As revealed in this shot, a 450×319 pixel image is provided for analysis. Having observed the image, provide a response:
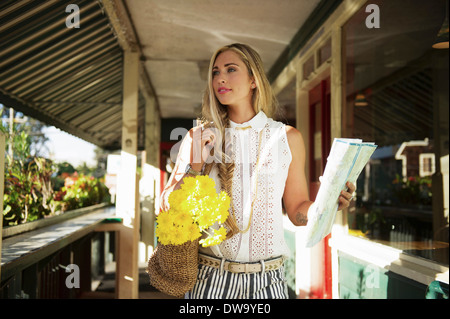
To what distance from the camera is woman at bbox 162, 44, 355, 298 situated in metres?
1.34

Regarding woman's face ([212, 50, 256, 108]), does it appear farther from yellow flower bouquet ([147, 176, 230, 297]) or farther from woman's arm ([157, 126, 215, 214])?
yellow flower bouquet ([147, 176, 230, 297])

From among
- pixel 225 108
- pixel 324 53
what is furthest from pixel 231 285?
pixel 324 53

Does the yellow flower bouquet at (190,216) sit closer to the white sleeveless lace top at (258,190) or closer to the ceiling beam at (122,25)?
the white sleeveless lace top at (258,190)

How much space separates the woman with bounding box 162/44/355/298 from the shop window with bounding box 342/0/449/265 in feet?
3.79

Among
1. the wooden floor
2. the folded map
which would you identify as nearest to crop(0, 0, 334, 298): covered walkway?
the wooden floor

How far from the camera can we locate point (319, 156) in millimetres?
4438

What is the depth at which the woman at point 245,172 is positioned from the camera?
52.7 inches

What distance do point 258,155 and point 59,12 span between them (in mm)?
2378

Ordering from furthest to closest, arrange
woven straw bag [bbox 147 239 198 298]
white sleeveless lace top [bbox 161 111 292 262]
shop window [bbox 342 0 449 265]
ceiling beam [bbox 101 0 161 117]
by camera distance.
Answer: ceiling beam [bbox 101 0 161 117]
shop window [bbox 342 0 449 265]
white sleeveless lace top [bbox 161 111 292 262]
woven straw bag [bbox 147 239 198 298]

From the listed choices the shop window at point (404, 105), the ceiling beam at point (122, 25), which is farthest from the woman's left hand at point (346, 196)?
the ceiling beam at point (122, 25)

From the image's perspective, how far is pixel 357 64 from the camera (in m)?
5.96

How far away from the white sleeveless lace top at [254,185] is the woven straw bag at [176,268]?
3.6 inches
